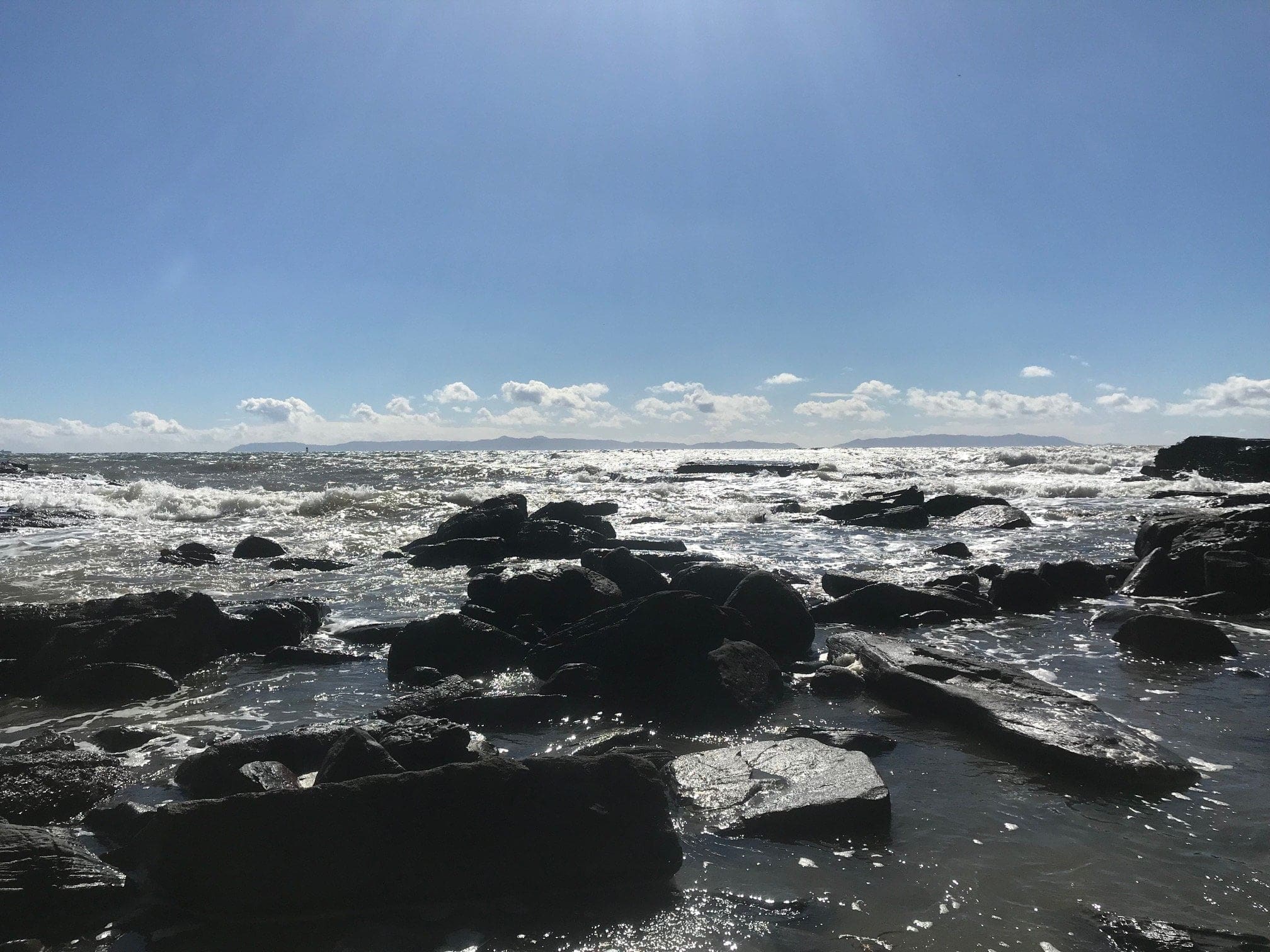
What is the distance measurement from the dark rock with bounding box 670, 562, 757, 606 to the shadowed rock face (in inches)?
100

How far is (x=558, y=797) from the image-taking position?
409 cm

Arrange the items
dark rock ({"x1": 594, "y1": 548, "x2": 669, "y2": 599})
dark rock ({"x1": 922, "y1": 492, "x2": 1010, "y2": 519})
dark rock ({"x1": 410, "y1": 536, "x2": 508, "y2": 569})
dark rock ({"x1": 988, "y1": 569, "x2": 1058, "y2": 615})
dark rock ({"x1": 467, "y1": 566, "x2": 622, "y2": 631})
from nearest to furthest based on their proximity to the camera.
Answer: dark rock ({"x1": 467, "y1": 566, "x2": 622, "y2": 631}) < dark rock ({"x1": 988, "y1": 569, "x2": 1058, "y2": 615}) < dark rock ({"x1": 594, "y1": 548, "x2": 669, "y2": 599}) < dark rock ({"x1": 410, "y1": 536, "x2": 508, "y2": 569}) < dark rock ({"x1": 922, "y1": 492, "x2": 1010, "y2": 519})

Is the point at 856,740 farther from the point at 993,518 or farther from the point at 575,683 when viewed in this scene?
the point at 993,518

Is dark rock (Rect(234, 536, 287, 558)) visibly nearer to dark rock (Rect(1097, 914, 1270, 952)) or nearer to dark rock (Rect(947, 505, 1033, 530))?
dark rock (Rect(1097, 914, 1270, 952))

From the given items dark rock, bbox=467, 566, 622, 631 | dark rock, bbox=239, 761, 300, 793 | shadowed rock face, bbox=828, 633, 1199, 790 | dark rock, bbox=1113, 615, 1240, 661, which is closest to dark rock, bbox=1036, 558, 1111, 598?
dark rock, bbox=1113, 615, 1240, 661

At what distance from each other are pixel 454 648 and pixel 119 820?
3.92m

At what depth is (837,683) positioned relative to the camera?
23.7 ft

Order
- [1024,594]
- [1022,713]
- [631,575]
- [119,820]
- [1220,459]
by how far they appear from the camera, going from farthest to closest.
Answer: [1220,459] < [631,575] < [1024,594] < [1022,713] < [119,820]

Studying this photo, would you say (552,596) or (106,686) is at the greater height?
(552,596)

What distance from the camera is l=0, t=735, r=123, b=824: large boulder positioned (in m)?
4.67

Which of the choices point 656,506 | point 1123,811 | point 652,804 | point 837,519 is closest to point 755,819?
point 652,804

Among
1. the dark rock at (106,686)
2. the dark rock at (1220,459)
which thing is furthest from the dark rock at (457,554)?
the dark rock at (1220,459)

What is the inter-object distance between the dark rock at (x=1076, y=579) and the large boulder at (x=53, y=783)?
11382 mm

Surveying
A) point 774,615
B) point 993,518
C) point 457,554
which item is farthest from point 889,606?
point 993,518
